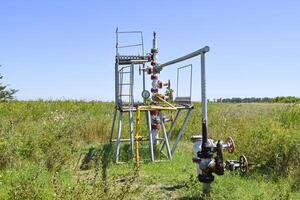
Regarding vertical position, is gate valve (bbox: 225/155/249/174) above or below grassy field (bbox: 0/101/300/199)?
above

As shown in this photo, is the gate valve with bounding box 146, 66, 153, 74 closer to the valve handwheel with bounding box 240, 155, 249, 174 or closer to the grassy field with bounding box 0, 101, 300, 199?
the grassy field with bounding box 0, 101, 300, 199

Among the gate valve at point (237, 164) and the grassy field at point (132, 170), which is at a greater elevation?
the gate valve at point (237, 164)

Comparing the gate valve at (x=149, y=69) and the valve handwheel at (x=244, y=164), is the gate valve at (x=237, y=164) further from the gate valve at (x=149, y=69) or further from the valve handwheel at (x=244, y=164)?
the gate valve at (x=149, y=69)

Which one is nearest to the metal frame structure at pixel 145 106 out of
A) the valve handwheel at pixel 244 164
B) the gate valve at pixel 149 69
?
the gate valve at pixel 149 69

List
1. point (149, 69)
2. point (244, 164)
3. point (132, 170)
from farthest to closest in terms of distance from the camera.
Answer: point (149, 69)
point (132, 170)
point (244, 164)

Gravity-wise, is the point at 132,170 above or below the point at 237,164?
below

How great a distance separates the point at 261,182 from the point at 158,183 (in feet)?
5.50

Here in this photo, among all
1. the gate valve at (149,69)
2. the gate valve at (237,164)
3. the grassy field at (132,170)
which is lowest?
the grassy field at (132,170)

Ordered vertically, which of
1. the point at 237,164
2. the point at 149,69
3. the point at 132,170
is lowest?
the point at 132,170

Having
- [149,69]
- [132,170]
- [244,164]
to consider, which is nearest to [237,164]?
[244,164]

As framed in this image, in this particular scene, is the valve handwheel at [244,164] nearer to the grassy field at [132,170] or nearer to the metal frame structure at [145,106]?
the grassy field at [132,170]

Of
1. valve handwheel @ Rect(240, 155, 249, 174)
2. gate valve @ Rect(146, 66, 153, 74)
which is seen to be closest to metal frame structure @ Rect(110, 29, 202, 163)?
gate valve @ Rect(146, 66, 153, 74)

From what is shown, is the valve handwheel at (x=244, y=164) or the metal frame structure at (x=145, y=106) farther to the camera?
the metal frame structure at (x=145, y=106)

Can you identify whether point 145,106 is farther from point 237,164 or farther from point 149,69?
point 237,164
